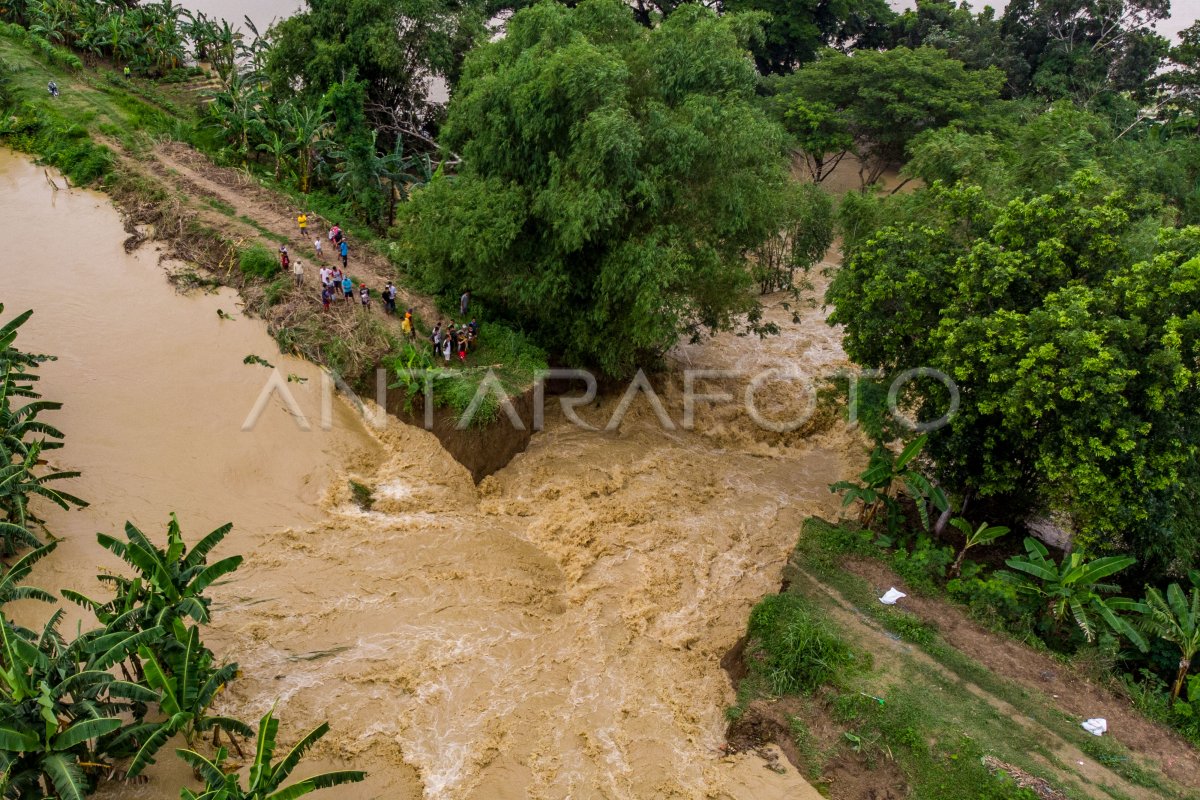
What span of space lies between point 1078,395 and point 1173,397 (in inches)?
49.2

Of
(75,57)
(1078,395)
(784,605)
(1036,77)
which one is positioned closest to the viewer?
(1078,395)

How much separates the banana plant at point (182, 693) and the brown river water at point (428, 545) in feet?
2.91

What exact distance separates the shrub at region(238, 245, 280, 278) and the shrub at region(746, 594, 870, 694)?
12947 millimetres

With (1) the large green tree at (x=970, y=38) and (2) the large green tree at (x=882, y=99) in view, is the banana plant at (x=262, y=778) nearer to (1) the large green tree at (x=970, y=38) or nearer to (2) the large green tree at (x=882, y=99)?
(2) the large green tree at (x=882, y=99)

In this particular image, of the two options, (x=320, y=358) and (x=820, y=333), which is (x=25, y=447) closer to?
(x=320, y=358)

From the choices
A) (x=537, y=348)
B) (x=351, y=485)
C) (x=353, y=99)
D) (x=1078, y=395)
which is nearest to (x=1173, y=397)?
(x=1078, y=395)

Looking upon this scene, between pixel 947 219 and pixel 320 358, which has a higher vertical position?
pixel 947 219

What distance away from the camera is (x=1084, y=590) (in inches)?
435

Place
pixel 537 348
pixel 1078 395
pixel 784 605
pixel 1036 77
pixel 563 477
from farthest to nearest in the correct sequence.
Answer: pixel 1036 77 → pixel 537 348 → pixel 563 477 → pixel 784 605 → pixel 1078 395

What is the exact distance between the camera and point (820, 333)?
22.7 metres

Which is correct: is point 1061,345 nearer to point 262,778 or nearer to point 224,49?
point 262,778

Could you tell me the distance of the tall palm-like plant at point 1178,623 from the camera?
10.3 metres

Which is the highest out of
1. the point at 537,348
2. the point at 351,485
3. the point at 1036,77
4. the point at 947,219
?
the point at 1036,77

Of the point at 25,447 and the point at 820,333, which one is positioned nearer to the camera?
the point at 25,447
